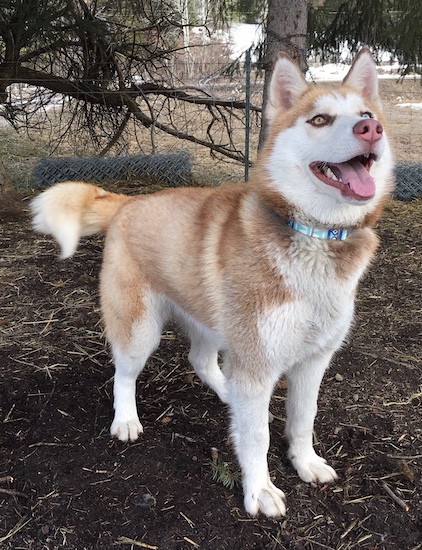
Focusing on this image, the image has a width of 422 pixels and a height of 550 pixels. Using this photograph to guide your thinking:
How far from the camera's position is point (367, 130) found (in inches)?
73.0

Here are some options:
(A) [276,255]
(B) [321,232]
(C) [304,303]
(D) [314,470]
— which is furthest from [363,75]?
(D) [314,470]

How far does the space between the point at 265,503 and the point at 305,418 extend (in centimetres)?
42

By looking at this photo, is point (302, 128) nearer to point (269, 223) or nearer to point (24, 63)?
point (269, 223)

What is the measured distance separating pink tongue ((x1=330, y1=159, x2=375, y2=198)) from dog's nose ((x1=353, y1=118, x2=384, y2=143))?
0.48ft

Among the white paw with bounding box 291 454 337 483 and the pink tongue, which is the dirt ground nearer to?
the white paw with bounding box 291 454 337 483

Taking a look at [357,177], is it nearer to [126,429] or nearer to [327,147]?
[327,147]

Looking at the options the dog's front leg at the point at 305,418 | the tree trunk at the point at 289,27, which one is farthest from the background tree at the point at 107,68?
the dog's front leg at the point at 305,418

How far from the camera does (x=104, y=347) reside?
11.6ft

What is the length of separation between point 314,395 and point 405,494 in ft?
1.91

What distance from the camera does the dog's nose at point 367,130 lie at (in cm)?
185

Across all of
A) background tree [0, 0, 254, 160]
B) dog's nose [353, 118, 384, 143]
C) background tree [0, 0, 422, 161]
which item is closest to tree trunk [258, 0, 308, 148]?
background tree [0, 0, 422, 161]

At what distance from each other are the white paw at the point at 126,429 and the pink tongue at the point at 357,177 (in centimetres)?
160

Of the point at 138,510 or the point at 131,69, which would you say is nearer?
the point at 138,510

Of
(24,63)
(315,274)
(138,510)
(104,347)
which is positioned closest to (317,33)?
(24,63)
